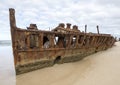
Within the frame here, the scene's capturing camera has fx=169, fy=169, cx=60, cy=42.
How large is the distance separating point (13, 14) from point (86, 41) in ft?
19.4

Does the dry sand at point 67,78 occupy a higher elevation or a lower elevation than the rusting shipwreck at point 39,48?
lower

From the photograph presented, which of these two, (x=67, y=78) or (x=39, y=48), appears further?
(x=39, y=48)

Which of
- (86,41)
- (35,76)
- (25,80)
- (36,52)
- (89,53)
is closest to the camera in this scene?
(25,80)

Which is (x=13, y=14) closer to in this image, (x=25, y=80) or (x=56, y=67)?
(x=25, y=80)

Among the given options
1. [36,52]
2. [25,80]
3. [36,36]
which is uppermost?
[36,36]

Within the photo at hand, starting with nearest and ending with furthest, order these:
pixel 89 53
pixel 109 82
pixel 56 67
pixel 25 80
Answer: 1. pixel 109 82
2. pixel 25 80
3. pixel 56 67
4. pixel 89 53

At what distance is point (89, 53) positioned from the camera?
12016 mm

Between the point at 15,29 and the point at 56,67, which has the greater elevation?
the point at 15,29

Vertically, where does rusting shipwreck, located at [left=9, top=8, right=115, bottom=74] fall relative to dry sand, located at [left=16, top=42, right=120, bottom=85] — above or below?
above

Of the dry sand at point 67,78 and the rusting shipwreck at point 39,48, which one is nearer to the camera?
the dry sand at point 67,78

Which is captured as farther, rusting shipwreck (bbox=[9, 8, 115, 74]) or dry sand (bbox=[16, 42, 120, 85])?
rusting shipwreck (bbox=[9, 8, 115, 74])

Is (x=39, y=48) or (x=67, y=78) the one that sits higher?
(x=39, y=48)

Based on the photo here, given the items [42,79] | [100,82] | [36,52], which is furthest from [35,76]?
[100,82]

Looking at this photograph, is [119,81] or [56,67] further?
[56,67]
